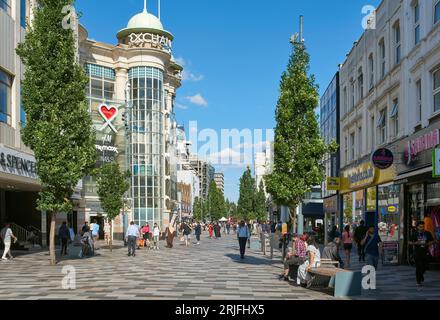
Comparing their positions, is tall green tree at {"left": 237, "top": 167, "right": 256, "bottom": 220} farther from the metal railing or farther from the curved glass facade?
the metal railing

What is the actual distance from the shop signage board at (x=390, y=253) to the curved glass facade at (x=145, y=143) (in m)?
33.1

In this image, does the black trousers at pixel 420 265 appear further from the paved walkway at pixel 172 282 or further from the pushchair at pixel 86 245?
the pushchair at pixel 86 245

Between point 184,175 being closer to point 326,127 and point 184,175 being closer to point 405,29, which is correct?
point 326,127

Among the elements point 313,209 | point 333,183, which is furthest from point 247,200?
point 333,183

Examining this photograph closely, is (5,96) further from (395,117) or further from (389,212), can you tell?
(389,212)

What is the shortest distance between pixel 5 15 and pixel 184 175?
98.7 m

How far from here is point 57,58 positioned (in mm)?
21344

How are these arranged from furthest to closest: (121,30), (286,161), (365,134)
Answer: (121,30)
(365,134)
(286,161)

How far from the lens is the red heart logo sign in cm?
4889

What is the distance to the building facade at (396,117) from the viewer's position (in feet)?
63.3

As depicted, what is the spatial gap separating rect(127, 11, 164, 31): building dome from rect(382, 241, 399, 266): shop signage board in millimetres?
38961

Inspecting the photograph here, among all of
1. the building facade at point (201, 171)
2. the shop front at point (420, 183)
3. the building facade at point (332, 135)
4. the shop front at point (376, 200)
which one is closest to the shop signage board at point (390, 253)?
the shop front at point (376, 200)

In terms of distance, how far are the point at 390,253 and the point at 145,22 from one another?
40445 mm
